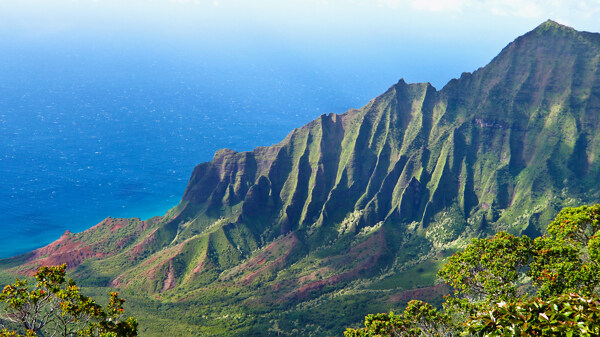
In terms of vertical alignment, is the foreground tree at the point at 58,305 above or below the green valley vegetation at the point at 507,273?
above

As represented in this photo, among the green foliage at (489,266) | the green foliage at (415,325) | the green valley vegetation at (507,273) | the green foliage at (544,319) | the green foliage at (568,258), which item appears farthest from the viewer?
the green foliage at (489,266)

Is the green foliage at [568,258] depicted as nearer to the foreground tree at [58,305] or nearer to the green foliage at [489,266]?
the green foliage at [489,266]

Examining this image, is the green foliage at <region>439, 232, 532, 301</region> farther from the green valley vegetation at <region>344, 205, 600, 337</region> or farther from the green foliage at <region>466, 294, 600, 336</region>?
the green foliage at <region>466, 294, 600, 336</region>

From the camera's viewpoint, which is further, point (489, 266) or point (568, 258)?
point (489, 266)

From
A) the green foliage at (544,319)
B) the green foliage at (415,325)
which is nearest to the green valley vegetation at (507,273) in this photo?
the green foliage at (415,325)

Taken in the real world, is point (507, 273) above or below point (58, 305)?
below

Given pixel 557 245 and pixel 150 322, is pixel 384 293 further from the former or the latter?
pixel 557 245

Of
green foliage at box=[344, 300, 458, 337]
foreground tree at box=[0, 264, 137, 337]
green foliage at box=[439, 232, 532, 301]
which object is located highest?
foreground tree at box=[0, 264, 137, 337]

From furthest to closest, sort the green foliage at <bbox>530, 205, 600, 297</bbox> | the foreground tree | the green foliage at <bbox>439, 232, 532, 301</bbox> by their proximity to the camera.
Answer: the green foliage at <bbox>439, 232, 532, 301</bbox>
the green foliage at <bbox>530, 205, 600, 297</bbox>
the foreground tree

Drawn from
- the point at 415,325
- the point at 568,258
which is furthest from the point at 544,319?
the point at 568,258

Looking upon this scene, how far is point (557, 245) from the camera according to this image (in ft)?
173

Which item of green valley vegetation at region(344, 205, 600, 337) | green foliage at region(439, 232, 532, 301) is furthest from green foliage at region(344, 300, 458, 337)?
green foliage at region(439, 232, 532, 301)

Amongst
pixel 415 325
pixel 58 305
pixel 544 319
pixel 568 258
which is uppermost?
pixel 58 305

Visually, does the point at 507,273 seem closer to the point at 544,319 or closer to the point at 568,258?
the point at 568,258
